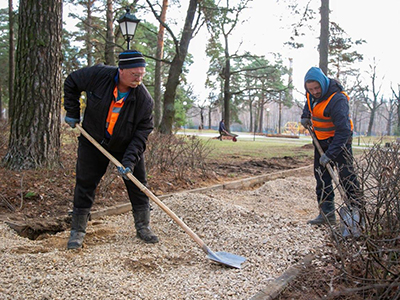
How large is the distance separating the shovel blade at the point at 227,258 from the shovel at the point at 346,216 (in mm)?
865

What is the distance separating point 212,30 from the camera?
1583 centimetres

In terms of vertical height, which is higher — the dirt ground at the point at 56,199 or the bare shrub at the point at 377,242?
the bare shrub at the point at 377,242

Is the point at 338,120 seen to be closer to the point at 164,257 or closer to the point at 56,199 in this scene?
the point at 164,257

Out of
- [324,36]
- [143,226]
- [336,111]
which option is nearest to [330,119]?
[336,111]

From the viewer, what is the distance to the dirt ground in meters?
2.70

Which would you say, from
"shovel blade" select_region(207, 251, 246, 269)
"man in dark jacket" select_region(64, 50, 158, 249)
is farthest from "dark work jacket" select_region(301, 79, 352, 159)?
"man in dark jacket" select_region(64, 50, 158, 249)

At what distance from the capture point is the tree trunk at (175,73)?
45.1 ft

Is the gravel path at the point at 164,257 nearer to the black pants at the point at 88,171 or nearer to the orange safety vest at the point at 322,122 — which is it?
the black pants at the point at 88,171

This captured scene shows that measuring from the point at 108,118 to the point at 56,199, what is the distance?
1808 millimetres

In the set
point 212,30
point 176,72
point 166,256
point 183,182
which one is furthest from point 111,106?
point 212,30

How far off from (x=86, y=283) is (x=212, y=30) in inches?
581

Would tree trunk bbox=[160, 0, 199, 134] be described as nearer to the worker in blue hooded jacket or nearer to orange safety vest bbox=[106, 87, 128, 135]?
the worker in blue hooded jacket

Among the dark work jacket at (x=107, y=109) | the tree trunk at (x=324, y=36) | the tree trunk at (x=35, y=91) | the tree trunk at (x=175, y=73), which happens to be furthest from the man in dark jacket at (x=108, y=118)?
the tree trunk at (x=324, y=36)

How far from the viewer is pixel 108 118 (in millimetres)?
3344
